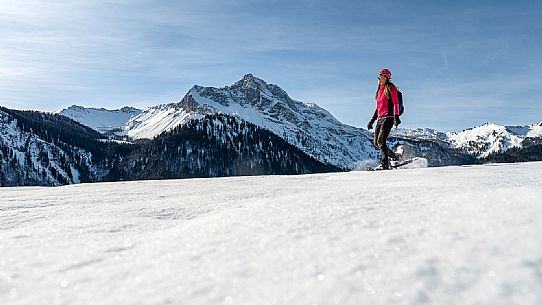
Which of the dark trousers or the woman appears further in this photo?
the dark trousers

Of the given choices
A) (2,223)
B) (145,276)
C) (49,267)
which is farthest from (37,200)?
(145,276)

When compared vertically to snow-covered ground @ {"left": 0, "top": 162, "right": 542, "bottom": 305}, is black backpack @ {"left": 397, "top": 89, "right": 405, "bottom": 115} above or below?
above

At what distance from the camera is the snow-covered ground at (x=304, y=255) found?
2.40 meters

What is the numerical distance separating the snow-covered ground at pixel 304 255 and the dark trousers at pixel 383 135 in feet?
27.9

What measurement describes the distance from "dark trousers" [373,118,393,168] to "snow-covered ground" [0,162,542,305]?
27.9 ft

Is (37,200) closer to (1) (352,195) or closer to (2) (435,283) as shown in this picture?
(1) (352,195)

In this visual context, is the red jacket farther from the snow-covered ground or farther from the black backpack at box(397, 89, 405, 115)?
the snow-covered ground

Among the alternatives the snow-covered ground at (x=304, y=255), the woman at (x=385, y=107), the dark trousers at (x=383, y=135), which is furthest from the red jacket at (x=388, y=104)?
the snow-covered ground at (x=304, y=255)

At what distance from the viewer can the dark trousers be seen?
12539 mm

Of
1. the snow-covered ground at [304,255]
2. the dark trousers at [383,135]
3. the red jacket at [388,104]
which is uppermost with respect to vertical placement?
the red jacket at [388,104]

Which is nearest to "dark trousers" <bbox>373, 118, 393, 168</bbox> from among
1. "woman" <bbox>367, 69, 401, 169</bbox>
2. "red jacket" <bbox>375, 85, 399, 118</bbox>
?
"woman" <bbox>367, 69, 401, 169</bbox>

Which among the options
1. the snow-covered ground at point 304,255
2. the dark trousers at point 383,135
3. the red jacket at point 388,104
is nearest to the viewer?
the snow-covered ground at point 304,255

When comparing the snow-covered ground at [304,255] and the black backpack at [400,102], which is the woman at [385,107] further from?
the snow-covered ground at [304,255]

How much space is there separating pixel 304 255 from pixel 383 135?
34.3 feet
